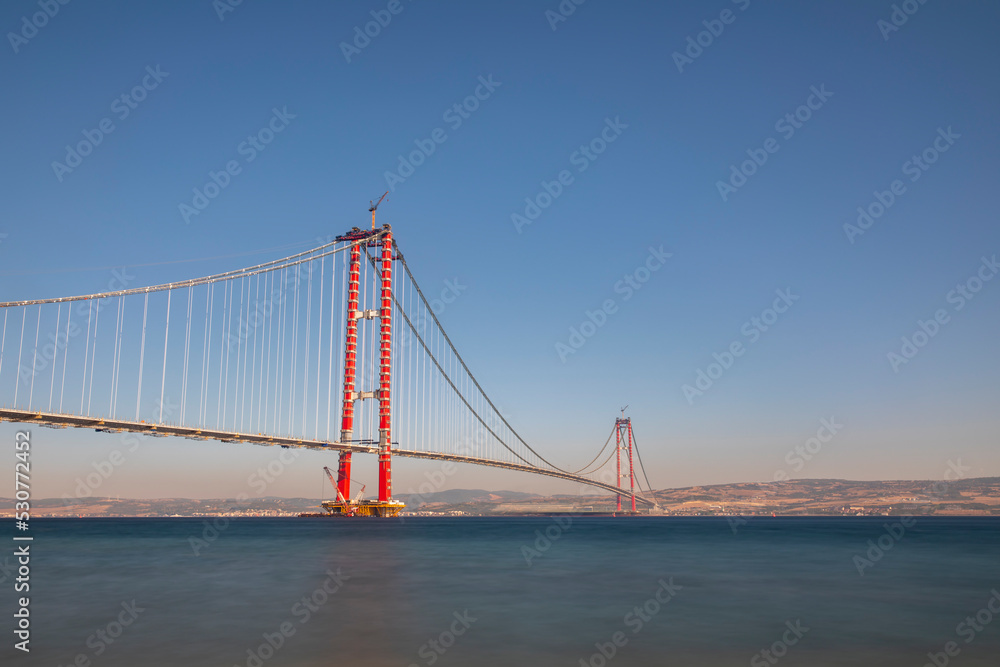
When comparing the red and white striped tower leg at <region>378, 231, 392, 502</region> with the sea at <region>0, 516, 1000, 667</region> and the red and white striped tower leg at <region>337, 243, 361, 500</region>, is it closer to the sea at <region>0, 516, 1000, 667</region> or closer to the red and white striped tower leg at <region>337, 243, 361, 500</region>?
the red and white striped tower leg at <region>337, 243, 361, 500</region>

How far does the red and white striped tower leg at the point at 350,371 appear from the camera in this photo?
72062mm

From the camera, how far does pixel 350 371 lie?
75375mm

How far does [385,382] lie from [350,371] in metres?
4.19

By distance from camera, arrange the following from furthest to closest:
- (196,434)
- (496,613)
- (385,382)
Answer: (385,382), (196,434), (496,613)

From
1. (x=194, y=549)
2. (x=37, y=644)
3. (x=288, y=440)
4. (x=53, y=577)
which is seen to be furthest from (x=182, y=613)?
(x=288, y=440)

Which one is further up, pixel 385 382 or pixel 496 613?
pixel 385 382

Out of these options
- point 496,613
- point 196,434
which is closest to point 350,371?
point 196,434

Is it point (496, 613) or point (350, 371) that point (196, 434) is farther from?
point (496, 613)

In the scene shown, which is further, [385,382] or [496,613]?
[385,382]

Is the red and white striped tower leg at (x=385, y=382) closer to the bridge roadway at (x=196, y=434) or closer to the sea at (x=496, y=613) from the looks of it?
the bridge roadway at (x=196, y=434)

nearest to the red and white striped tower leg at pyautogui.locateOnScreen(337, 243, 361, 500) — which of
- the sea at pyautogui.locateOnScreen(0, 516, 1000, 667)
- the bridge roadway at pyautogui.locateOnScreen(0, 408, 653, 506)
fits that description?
the bridge roadway at pyautogui.locateOnScreen(0, 408, 653, 506)

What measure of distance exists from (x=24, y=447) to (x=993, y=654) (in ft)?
69.5

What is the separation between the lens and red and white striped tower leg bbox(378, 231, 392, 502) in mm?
71062

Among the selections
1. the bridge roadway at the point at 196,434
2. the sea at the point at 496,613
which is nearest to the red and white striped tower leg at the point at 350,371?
the bridge roadway at the point at 196,434
